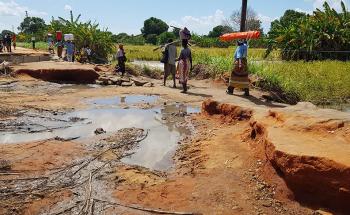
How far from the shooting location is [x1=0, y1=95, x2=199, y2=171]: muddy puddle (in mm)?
6107

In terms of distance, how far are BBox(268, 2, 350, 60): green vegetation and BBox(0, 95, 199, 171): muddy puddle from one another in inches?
541

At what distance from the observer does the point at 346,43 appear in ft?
71.0

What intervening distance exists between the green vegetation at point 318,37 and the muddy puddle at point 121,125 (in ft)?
45.1

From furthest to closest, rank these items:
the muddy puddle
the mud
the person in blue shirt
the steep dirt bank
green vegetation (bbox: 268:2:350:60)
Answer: green vegetation (bbox: 268:2:350:60)
the mud
the person in blue shirt
the muddy puddle
the steep dirt bank

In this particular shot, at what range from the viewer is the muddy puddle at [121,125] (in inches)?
240

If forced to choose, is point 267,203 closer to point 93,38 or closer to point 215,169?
point 215,169

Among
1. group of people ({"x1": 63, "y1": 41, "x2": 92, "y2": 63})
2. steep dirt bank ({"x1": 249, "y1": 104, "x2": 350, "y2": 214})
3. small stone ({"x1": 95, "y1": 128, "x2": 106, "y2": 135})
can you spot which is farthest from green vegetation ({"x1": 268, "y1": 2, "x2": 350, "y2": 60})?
steep dirt bank ({"x1": 249, "y1": 104, "x2": 350, "y2": 214})

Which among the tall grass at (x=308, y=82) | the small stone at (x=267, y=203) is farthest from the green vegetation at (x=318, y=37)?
the small stone at (x=267, y=203)

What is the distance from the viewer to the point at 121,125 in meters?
7.79

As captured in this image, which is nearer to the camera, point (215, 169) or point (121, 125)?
point (215, 169)

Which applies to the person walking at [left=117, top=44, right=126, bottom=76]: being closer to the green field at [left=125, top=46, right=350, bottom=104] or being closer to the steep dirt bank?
the green field at [left=125, top=46, right=350, bottom=104]

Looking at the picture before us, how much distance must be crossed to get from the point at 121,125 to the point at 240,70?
4.47 metres

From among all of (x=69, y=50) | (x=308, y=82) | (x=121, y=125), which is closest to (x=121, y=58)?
(x=69, y=50)

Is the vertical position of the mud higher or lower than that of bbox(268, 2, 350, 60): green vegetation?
lower
